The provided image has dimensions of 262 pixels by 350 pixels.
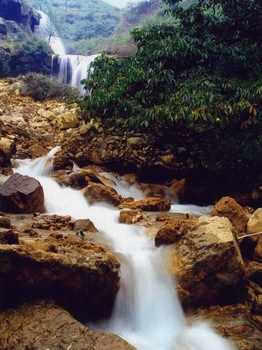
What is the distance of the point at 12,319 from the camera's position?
126 inches

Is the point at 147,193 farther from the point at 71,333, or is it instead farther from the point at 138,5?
the point at 138,5

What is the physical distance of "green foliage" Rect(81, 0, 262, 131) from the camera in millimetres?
6598

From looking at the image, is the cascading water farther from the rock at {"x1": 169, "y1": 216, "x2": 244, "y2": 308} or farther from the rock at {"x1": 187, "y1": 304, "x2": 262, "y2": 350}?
the rock at {"x1": 169, "y1": 216, "x2": 244, "y2": 308}

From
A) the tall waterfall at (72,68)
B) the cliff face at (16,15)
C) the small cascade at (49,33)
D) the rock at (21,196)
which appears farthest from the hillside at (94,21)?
the rock at (21,196)

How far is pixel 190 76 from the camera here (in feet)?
25.3

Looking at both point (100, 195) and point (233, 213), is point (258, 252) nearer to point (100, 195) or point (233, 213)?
point (233, 213)

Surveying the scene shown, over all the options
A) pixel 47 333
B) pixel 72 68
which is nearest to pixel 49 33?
pixel 72 68

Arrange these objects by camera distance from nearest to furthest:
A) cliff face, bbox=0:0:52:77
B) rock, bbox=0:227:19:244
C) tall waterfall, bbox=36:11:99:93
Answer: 1. rock, bbox=0:227:19:244
2. tall waterfall, bbox=36:11:99:93
3. cliff face, bbox=0:0:52:77

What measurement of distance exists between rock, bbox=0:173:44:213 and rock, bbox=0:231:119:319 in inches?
85.1

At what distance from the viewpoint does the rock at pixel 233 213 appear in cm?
534

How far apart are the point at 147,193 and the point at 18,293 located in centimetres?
462

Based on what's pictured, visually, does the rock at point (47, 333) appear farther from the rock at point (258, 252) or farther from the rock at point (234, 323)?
the rock at point (258, 252)

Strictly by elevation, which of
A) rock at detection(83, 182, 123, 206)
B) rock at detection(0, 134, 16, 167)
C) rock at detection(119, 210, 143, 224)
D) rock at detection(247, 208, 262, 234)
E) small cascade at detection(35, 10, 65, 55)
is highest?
rock at detection(247, 208, 262, 234)

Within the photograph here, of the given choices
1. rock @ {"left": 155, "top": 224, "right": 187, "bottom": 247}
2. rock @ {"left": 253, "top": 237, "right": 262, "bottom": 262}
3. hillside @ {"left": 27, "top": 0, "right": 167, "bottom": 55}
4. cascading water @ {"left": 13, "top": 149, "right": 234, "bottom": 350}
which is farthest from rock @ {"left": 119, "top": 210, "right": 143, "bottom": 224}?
hillside @ {"left": 27, "top": 0, "right": 167, "bottom": 55}
